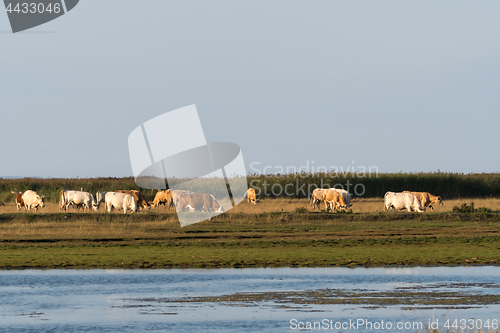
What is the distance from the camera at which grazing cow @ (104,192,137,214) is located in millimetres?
46250

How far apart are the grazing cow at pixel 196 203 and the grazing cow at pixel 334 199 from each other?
8358 mm

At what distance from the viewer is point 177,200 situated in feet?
168

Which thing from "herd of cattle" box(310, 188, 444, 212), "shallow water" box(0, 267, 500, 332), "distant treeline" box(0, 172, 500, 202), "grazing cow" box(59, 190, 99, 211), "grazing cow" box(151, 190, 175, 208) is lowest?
"distant treeline" box(0, 172, 500, 202)

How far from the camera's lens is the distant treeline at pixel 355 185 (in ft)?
229

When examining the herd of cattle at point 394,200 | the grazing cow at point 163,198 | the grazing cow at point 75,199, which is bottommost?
the herd of cattle at point 394,200

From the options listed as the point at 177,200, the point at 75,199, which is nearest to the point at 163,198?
the point at 177,200

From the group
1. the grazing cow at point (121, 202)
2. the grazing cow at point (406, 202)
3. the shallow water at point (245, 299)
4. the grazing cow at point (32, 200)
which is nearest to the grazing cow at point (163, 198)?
the grazing cow at point (121, 202)

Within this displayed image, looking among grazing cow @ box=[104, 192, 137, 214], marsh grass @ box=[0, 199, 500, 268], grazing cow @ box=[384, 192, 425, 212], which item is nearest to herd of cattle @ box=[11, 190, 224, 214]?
grazing cow @ box=[104, 192, 137, 214]

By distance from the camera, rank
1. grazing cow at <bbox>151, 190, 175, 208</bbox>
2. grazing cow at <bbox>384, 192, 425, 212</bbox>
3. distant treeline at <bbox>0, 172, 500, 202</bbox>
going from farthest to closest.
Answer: distant treeline at <bbox>0, 172, 500, 202</bbox>
grazing cow at <bbox>151, 190, 175, 208</bbox>
grazing cow at <bbox>384, 192, 425, 212</bbox>

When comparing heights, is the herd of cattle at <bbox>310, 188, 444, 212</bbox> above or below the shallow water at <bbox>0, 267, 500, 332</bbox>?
below

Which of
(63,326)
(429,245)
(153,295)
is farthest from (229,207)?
(63,326)

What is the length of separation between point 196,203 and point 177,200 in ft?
7.08

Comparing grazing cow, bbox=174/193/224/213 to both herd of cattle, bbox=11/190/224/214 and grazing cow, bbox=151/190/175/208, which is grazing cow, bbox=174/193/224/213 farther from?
grazing cow, bbox=151/190/175/208

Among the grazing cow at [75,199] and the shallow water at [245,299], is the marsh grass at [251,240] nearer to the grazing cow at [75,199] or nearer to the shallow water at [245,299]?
the shallow water at [245,299]
